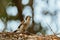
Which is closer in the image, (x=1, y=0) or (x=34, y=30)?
(x=34, y=30)

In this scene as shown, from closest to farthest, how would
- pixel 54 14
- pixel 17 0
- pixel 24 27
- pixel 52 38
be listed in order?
pixel 52 38
pixel 24 27
pixel 17 0
pixel 54 14

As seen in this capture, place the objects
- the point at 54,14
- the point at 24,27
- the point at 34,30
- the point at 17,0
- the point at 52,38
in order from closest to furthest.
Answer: the point at 52,38, the point at 24,27, the point at 34,30, the point at 17,0, the point at 54,14

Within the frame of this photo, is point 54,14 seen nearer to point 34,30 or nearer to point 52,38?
point 34,30

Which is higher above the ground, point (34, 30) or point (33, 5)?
point (33, 5)

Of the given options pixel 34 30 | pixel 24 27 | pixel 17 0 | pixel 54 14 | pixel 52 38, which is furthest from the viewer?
pixel 54 14

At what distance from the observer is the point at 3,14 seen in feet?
28.9

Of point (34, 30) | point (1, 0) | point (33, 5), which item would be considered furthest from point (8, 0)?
point (34, 30)

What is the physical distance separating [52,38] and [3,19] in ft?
13.3

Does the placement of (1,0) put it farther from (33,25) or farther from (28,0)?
(33,25)

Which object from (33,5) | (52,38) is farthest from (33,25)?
(52,38)

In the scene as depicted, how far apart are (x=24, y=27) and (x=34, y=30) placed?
1606 mm

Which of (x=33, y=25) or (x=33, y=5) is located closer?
(x=33, y=25)

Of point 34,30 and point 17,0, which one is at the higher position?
point 17,0

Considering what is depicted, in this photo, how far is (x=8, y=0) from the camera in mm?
9219
